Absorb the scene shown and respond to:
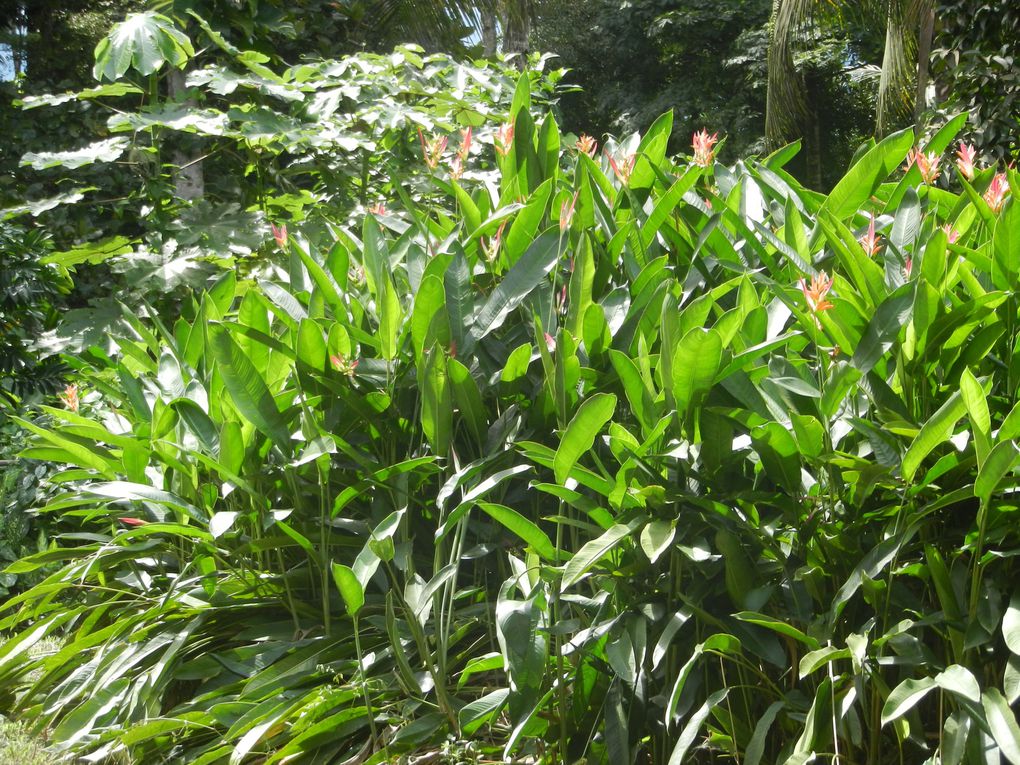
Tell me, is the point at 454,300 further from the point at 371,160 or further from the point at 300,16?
the point at 300,16

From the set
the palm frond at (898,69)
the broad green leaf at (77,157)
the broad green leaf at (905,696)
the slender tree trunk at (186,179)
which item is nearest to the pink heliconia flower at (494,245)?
the broad green leaf at (905,696)

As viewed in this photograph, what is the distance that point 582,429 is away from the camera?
1.68 m

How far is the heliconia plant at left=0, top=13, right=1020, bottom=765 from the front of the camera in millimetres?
1617

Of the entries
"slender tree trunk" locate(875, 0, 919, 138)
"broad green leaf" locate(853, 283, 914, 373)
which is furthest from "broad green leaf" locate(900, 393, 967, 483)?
"slender tree trunk" locate(875, 0, 919, 138)

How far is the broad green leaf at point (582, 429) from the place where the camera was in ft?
5.43

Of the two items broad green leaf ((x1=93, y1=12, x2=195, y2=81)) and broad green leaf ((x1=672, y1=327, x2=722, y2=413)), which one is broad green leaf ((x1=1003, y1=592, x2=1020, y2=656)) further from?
broad green leaf ((x1=93, y1=12, x2=195, y2=81))

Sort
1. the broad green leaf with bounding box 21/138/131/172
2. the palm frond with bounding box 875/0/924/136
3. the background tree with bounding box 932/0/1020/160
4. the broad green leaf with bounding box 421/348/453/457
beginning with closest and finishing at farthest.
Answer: the broad green leaf with bounding box 421/348/453/457 < the broad green leaf with bounding box 21/138/131/172 < the background tree with bounding box 932/0/1020/160 < the palm frond with bounding box 875/0/924/136

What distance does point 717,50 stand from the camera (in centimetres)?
2269

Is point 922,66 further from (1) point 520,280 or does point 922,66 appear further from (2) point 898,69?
(1) point 520,280

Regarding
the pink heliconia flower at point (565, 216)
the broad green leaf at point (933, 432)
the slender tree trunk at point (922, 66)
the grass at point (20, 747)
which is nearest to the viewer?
the broad green leaf at point (933, 432)

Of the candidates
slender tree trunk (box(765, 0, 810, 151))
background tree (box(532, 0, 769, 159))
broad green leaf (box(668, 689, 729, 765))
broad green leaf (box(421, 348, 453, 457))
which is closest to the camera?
broad green leaf (box(668, 689, 729, 765))

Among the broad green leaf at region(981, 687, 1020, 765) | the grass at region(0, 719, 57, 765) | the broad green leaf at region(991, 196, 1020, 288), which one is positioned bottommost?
the grass at region(0, 719, 57, 765)

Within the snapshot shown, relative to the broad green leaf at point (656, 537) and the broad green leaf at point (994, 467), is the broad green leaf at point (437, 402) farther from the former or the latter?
the broad green leaf at point (994, 467)

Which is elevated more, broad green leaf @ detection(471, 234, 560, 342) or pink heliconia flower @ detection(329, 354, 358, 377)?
broad green leaf @ detection(471, 234, 560, 342)
